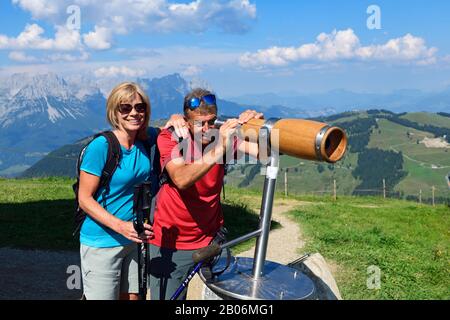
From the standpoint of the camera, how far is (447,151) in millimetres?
188625

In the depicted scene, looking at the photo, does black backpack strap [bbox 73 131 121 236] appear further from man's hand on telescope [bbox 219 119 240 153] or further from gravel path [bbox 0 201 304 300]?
gravel path [bbox 0 201 304 300]

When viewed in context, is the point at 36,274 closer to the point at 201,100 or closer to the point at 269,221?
the point at 201,100

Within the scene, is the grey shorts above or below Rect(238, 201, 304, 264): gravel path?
above

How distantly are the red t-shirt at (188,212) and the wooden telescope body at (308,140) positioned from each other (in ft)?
2.64

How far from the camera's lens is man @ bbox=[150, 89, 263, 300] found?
3004 mm

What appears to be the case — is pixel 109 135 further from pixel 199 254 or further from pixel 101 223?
pixel 199 254

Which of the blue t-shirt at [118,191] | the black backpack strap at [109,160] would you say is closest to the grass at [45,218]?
the blue t-shirt at [118,191]

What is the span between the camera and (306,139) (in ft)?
7.55

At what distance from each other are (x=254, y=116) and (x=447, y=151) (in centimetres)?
20487

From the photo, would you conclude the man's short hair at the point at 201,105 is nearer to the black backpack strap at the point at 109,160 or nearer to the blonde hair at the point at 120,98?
the blonde hair at the point at 120,98

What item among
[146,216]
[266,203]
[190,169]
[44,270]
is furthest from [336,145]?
[44,270]

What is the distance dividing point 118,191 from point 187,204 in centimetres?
51

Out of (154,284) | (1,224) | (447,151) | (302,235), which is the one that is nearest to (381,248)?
(302,235)

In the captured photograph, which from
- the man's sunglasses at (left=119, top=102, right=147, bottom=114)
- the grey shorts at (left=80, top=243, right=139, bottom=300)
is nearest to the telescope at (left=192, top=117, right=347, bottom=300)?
the man's sunglasses at (left=119, top=102, right=147, bottom=114)
